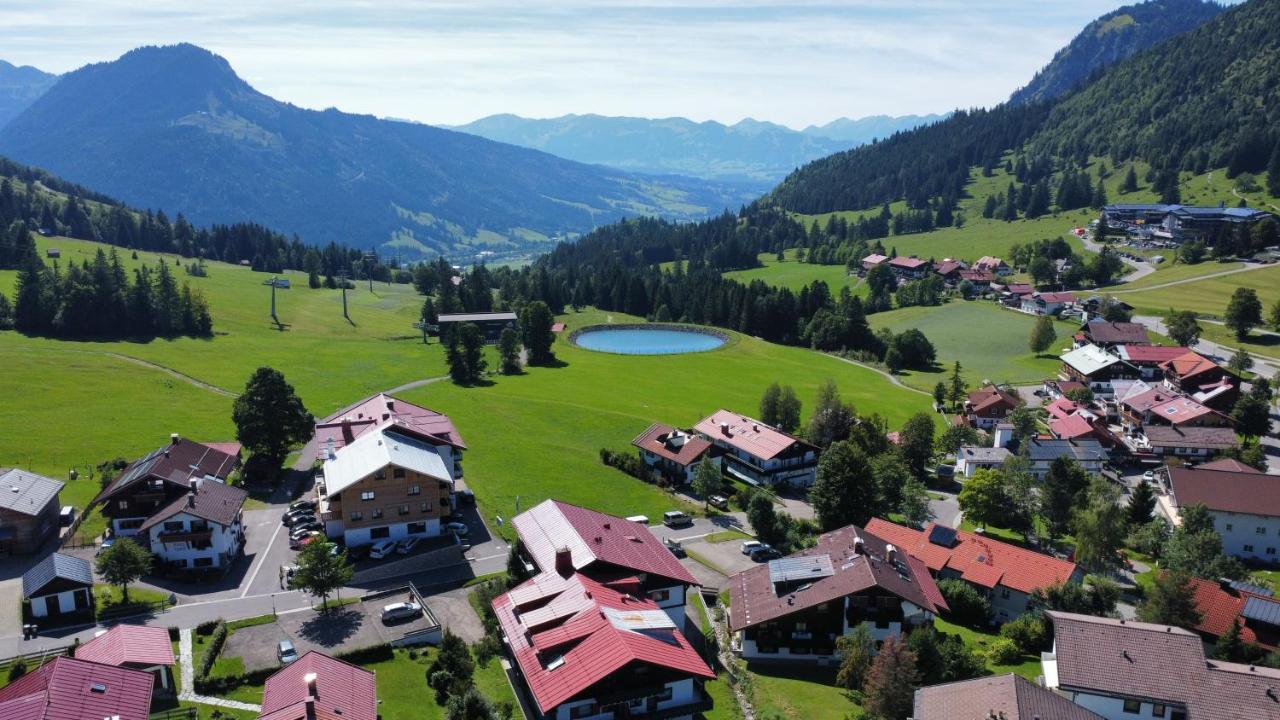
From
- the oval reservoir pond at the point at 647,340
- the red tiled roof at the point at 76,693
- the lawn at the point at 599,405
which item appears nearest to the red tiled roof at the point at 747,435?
the lawn at the point at 599,405

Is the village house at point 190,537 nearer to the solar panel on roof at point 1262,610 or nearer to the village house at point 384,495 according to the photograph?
the village house at point 384,495

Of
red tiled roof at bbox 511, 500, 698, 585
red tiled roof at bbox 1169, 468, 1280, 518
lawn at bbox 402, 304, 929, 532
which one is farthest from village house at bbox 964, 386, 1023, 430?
red tiled roof at bbox 511, 500, 698, 585

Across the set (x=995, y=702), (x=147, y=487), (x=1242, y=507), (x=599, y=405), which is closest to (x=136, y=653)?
(x=147, y=487)

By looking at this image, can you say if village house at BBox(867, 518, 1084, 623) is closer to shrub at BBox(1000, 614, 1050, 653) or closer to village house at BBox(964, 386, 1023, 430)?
shrub at BBox(1000, 614, 1050, 653)

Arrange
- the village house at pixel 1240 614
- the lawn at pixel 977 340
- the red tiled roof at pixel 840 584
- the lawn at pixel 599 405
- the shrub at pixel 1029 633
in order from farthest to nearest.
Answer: the lawn at pixel 977 340 < the lawn at pixel 599 405 < the village house at pixel 1240 614 < the shrub at pixel 1029 633 < the red tiled roof at pixel 840 584

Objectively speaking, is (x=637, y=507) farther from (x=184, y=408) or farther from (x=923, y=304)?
(x=923, y=304)

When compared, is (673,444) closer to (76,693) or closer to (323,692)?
(323,692)
